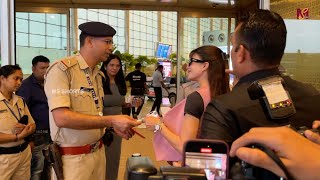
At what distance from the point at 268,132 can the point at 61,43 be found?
9816mm

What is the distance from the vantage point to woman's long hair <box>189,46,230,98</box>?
6.57 ft

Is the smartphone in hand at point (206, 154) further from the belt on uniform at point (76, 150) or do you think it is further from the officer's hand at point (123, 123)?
the belt on uniform at point (76, 150)

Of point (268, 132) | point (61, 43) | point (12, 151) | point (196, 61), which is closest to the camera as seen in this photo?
point (268, 132)

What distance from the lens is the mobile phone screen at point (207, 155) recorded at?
2.36 feet

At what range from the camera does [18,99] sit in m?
3.17

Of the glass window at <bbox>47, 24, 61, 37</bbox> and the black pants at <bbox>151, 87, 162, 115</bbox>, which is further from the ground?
the glass window at <bbox>47, 24, 61, 37</bbox>

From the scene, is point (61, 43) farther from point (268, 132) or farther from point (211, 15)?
point (268, 132)

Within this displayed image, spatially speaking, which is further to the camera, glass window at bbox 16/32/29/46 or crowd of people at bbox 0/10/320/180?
glass window at bbox 16/32/29/46

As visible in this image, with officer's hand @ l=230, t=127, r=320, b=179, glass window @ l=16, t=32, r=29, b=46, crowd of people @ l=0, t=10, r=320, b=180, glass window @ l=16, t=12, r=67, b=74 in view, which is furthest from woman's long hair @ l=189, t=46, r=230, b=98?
glass window @ l=16, t=12, r=67, b=74

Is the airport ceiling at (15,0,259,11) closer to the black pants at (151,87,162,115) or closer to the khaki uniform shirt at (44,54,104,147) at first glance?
the black pants at (151,87,162,115)

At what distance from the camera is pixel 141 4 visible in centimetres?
986

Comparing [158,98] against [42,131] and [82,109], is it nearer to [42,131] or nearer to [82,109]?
[42,131]

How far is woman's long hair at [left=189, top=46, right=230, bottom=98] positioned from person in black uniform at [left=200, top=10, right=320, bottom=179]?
812 mm

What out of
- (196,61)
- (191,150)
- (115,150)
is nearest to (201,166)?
(191,150)
